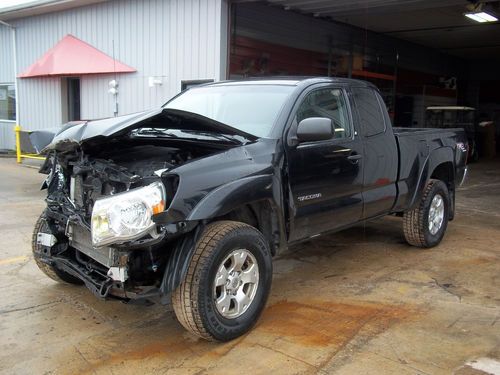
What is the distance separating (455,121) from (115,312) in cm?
1883

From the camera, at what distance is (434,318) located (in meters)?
4.07

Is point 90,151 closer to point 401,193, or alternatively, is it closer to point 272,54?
point 401,193

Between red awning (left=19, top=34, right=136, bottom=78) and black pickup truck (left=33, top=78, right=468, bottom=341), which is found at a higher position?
red awning (left=19, top=34, right=136, bottom=78)

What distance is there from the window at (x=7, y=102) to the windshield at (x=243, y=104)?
1387 cm

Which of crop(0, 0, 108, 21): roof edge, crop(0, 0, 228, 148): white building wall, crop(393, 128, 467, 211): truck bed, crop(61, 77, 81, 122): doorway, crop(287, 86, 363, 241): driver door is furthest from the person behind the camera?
crop(61, 77, 81, 122): doorway

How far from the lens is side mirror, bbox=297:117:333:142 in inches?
155

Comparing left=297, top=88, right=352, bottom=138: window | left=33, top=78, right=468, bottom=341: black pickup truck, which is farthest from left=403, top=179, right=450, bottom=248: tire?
left=297, top=88, right=352, bottom=138: window

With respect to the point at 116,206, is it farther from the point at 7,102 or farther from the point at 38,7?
the point at 7,102

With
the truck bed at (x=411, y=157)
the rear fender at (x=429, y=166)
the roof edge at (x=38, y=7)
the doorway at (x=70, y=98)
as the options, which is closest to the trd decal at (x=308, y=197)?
the truck bed at (x=411, y=157)

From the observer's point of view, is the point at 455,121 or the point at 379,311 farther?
the point at 455,121

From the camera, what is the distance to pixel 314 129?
12.9ft

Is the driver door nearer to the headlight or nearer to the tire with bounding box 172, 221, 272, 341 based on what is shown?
the tire with bounding box 172, 221, 272, 341

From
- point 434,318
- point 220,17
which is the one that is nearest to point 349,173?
point 434,318

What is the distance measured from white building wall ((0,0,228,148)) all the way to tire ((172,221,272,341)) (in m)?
7.61
